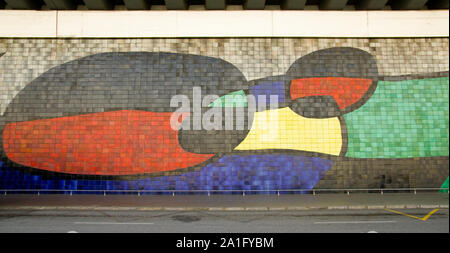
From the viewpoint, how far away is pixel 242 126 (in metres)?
14.8

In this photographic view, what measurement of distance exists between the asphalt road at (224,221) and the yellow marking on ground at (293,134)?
14.6 ft

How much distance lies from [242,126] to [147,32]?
6169 millimetres

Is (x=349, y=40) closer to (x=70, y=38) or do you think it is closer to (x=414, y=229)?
(x=414, y=229)

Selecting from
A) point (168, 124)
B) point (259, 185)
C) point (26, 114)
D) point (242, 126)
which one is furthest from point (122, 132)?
point (259, 185)

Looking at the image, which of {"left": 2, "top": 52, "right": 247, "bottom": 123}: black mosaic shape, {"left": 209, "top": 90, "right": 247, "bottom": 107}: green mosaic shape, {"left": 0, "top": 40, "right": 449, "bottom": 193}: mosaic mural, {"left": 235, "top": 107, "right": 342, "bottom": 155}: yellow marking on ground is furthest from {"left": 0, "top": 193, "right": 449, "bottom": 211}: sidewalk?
{"left": 209, "top": 90, "right": 247, "bottom": 107}: green mosaic shape

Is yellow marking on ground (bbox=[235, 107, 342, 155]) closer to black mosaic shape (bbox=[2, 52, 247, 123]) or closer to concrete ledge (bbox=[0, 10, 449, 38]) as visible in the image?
black mosaic shape (bbox=[2, 52, 247, 123])

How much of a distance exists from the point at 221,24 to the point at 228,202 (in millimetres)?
8151

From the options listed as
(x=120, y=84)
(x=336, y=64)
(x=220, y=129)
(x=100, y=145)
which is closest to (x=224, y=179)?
(x=220, y=129)

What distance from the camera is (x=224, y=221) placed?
9.24 metres

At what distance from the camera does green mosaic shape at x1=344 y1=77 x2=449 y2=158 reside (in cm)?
1482

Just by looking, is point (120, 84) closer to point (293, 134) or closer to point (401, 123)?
point (293, 134)
